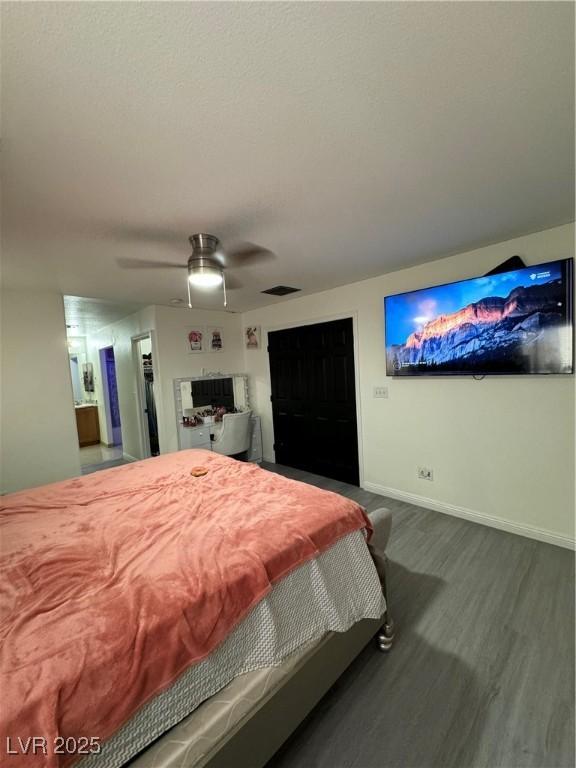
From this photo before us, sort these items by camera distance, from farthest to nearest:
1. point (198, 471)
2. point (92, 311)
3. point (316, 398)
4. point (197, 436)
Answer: point (92, 311)
point (197, 436)
point (316, 398)
point (198, 471)

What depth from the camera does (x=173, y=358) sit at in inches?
155

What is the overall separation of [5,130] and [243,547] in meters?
1.76

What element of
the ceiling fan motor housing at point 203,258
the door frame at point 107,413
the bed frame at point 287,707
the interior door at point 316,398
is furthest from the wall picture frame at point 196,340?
the bed frame at point 287,707

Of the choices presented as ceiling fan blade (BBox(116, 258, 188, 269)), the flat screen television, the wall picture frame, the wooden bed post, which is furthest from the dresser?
the wooden bed post

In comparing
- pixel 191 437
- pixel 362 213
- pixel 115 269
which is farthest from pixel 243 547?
pixel 191 437

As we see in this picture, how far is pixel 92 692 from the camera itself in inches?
31.1

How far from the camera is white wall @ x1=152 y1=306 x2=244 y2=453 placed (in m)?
3.84

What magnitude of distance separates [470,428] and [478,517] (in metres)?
0.78

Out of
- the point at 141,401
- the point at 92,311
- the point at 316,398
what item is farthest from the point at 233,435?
the point at 92,311

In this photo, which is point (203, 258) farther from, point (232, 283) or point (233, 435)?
point (233, 435)

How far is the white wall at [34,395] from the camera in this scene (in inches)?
111

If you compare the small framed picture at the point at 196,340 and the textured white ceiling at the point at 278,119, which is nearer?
the textured white ceiling at the point at 278,119

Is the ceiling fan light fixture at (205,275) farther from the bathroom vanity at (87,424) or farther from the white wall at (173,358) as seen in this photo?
the bathroom vanity at (87,424)

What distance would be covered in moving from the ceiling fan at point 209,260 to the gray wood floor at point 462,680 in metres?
2.23
